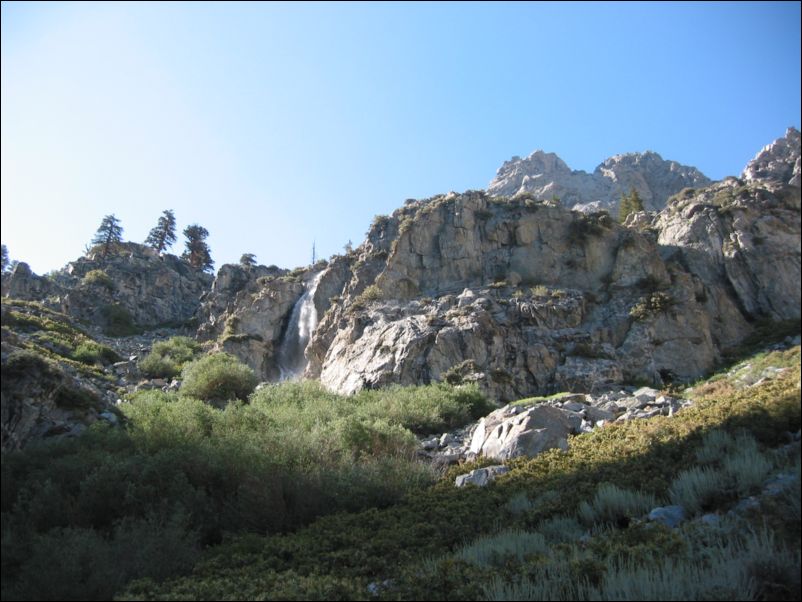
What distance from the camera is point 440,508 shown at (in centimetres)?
841

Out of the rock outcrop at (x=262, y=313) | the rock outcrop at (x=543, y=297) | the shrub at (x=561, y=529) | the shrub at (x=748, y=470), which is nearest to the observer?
the shrub at (x=748, y=470)

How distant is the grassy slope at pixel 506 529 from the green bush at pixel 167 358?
23852 mm

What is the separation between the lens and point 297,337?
39875 millimetres

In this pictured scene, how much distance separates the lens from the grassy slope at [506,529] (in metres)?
4.73

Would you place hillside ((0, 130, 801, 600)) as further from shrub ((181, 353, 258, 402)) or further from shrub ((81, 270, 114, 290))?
shrub ((81, 270, 114, 290))

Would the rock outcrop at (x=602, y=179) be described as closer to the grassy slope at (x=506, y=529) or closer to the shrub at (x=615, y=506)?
the grassy slope at (x=506, y=529)

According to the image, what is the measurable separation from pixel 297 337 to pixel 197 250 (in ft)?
111

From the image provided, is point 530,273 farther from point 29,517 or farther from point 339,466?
point 29,517

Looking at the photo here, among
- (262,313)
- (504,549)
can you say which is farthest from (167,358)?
(504,549)

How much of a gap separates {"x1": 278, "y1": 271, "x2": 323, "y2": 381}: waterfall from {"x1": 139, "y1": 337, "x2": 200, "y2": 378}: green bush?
6.45m

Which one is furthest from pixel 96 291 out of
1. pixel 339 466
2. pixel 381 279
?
pixel 339 466

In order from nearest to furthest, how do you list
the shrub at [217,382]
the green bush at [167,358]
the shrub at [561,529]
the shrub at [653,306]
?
1. the shrub at [561,529]
2. the shrub at [217,382]
3. the shrub at [653,306]
4. the green bush at [167,358]

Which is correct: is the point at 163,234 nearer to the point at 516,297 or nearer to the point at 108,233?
the point at 108,233

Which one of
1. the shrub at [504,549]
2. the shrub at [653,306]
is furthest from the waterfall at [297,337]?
the shrub at [504,549]
